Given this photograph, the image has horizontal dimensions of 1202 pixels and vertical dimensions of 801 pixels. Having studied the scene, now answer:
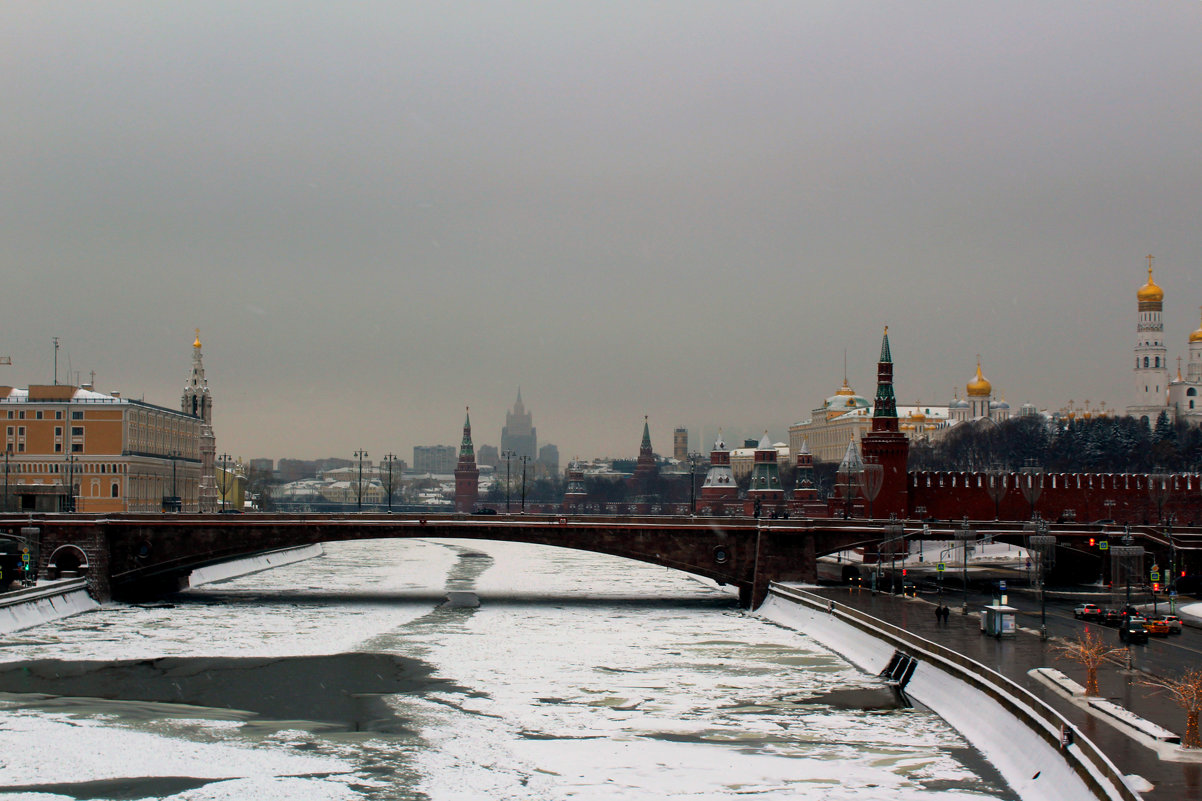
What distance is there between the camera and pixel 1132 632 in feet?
130

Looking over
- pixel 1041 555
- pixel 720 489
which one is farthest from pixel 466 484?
pixel 1041 555

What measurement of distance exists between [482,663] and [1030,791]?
20.1 m

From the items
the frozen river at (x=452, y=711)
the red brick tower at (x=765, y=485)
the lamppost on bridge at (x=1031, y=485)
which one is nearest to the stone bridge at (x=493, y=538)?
the frozen river at (x=452, y=711)

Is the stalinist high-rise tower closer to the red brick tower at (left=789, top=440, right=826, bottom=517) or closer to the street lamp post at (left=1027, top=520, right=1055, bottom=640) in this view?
the red brick tower at (left=789, top=440, right=826, bottom=517)

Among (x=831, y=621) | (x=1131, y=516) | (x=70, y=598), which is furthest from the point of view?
(x=1131, y=516)

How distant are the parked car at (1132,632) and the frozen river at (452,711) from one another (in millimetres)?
8005

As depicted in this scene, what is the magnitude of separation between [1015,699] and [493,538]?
1312 inches

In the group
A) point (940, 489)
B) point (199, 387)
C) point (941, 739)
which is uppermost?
point (199, 387)

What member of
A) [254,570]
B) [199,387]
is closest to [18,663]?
[254,570]

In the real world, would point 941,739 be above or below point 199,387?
below

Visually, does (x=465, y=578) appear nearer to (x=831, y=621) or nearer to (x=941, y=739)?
(x=831, y=621)

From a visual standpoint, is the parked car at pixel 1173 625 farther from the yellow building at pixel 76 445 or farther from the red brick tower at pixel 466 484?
the red brick tower at pixel 466 484

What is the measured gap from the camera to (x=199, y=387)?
13200 cm

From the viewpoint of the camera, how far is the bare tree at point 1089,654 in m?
28.5
